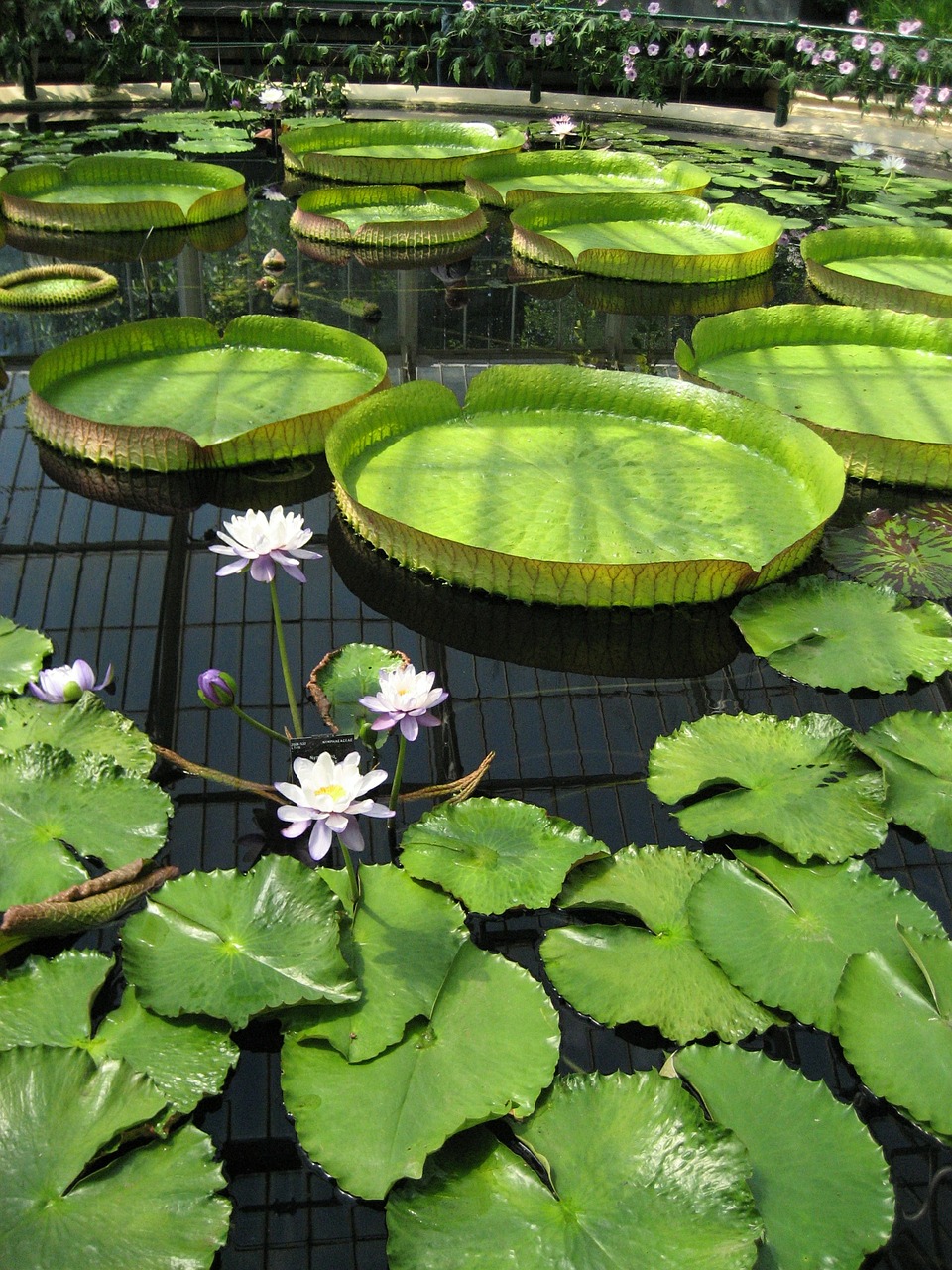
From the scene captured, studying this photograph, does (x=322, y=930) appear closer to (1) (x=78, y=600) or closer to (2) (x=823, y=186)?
(1) (x=78, y=600)

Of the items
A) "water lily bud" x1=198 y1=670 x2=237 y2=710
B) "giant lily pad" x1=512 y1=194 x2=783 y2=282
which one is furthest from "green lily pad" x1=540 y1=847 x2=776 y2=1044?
"giant lily pad" x1=512 y1=194 x2=783 y2=282

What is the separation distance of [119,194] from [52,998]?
5.59 meters

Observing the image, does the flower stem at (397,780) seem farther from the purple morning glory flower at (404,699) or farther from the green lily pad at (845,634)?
the green lily pad at (845,634)

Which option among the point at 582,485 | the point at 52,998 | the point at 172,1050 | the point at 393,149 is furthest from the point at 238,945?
the point at 393,149

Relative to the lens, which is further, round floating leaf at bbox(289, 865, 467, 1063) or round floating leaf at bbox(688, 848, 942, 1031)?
round floating leaf at bbox(688, 848, 942, 1031)

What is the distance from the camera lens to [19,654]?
7.61ft

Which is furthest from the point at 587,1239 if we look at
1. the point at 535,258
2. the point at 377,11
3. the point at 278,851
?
the point at 377,11

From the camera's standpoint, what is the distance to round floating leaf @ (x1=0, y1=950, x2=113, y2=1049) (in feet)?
4.97

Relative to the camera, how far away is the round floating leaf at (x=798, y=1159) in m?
1.31

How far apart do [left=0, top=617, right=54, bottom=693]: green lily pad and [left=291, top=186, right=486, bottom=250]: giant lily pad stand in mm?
3700

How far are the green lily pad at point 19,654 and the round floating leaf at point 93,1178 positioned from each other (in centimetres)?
100

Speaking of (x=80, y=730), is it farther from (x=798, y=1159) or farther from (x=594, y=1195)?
(x=798, y=1159)

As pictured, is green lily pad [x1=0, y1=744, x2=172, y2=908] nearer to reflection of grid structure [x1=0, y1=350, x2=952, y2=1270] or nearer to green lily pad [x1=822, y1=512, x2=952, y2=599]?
reflection of grid structure [x1=0, y1=350, x2=952, y2=1270]

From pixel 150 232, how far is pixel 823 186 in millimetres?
4394
